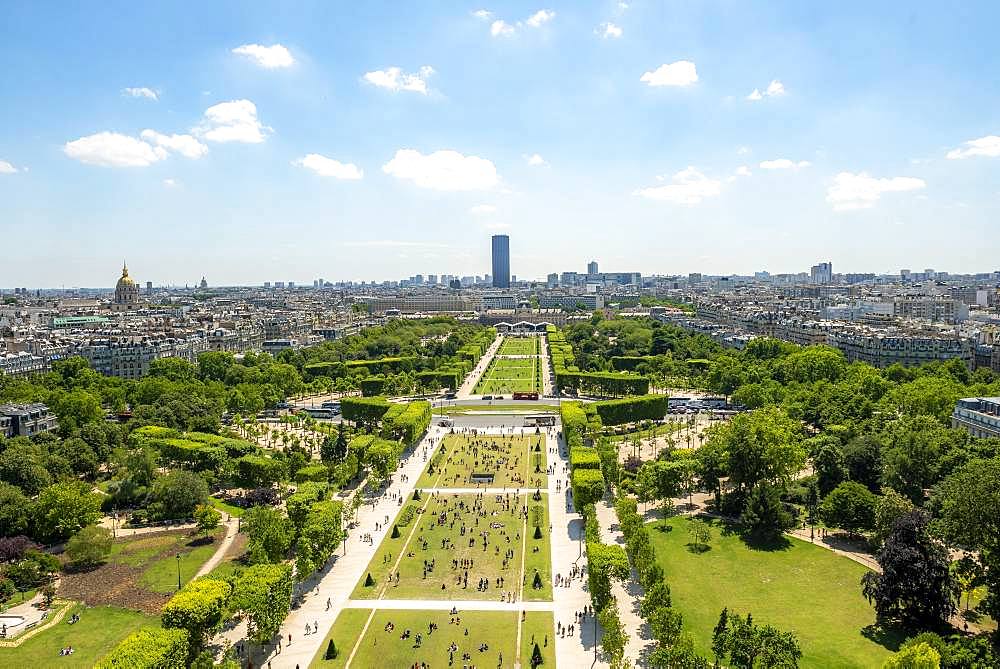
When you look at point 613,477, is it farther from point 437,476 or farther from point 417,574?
point 417,574

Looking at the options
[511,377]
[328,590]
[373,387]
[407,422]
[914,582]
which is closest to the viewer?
[914,582]

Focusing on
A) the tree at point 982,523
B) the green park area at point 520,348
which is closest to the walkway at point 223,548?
the tree at point 982,523

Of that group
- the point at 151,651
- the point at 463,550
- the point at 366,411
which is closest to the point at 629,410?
the point at 366,411

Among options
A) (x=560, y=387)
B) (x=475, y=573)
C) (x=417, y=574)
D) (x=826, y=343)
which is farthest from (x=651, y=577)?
(x=826, y=343)

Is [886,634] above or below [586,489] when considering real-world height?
below

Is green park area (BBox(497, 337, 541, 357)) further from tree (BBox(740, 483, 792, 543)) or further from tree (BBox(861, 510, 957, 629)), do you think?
tree (BBox(861, 510, 957, 629))

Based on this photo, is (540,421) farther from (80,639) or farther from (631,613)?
(80,639)

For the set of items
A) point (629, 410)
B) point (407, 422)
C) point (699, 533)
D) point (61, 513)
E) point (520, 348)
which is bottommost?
point (699, 533)
